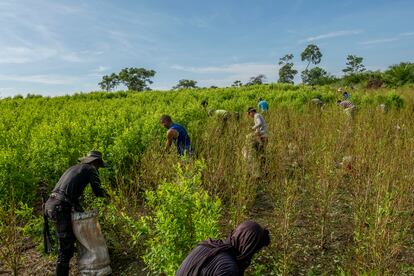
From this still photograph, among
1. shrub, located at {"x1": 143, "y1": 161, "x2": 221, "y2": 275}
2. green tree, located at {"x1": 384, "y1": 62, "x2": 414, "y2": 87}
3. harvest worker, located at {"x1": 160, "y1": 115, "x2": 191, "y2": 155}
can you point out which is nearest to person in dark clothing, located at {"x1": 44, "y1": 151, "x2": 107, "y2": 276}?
shrub, located at {"x1": 143, "y1": 161, "x2": 221, "y2": 275}

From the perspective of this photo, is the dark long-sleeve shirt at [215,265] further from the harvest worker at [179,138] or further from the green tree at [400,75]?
the green tree at [400,75]

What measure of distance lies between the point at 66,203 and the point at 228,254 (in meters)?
2.56

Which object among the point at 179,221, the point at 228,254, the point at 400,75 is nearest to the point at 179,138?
the point at 179,221

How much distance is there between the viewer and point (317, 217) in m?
5.01

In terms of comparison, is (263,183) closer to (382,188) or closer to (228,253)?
(382,188)

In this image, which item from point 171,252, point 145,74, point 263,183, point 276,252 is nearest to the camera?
point 171,252

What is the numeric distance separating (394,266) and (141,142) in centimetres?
480

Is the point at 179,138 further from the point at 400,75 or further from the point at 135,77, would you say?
the point at 135,77

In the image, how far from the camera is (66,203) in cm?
424

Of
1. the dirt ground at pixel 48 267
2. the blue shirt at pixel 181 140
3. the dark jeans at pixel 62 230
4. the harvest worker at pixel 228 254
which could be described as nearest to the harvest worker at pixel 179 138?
the blue shirt at pixel 181 140

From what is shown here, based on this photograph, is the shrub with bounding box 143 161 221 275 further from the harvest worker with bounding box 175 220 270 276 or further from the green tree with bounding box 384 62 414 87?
the green tree with bounding box 384 62 414 87

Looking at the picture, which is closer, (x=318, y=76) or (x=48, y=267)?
(x=48, y=267)

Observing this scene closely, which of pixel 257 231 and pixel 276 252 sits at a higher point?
pixel 257 231

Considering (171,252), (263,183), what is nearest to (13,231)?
(171,252)
